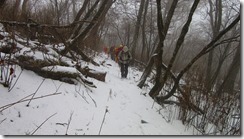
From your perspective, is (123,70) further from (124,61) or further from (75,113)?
(75,113)

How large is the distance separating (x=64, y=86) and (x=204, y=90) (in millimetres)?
2537

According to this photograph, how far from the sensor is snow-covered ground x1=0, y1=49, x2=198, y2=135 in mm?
2678

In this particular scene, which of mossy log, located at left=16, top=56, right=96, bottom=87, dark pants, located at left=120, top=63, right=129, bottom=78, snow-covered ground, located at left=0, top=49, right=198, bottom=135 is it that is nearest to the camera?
snow-covered ground, located at left=0, top=49, right=198, bottom=135

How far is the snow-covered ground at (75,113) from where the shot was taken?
2678 mm

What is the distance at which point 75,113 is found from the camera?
130 inches

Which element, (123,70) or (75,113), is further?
(123,70)

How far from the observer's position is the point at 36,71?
4.05 m

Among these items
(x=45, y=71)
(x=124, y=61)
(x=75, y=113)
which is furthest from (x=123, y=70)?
(x=75, y=113)

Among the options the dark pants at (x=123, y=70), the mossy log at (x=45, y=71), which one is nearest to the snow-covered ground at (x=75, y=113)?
the mossy log at (x=45, y=71)

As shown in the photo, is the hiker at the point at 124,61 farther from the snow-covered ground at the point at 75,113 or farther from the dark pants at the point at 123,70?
the snow-covered ground at the point at 75,113

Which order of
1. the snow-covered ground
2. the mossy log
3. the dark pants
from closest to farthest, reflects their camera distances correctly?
the snow-covered ground → the mossy log → the dark pants

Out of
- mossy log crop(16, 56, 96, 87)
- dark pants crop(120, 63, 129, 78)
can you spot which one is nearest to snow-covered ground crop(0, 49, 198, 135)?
mossy log crop(16, 56, 96, 87)

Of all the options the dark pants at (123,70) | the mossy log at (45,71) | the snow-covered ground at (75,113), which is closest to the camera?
the snow-covered ground at (75,113)

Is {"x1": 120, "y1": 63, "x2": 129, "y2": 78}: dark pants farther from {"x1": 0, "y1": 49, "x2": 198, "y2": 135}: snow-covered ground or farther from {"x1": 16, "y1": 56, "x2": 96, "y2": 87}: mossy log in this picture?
{"x1": 16, "y1": 56, "x2": 96, "y2": 87}: mossy log
